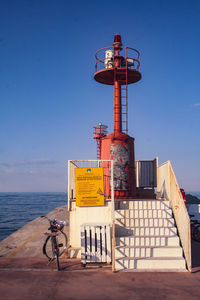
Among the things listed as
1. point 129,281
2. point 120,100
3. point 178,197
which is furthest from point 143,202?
point 120,100

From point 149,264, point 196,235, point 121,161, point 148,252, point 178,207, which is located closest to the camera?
point 149,264

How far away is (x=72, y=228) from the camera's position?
10203 mm

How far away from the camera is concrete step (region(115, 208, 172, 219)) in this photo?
10.3 m

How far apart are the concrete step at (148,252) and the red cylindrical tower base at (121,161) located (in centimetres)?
476

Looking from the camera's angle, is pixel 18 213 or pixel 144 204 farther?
pixel 18 213

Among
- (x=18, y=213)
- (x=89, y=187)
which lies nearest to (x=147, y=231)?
(x=89, y=187)

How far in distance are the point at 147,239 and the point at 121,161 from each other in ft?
16.5

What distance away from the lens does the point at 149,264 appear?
324 inches

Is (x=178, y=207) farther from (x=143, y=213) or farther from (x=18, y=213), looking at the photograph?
(x=18, y=213)

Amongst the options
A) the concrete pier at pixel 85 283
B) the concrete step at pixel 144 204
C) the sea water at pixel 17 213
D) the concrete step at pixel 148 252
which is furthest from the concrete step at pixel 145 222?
the sea water at pixel 17 213

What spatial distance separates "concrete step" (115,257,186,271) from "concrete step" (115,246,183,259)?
0.29 metres

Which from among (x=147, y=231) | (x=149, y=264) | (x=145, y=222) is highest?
(x=145, y=222)

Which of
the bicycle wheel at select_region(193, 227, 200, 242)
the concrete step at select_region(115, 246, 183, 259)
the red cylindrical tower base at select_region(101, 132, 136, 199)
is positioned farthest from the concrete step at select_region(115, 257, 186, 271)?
the red cylindrical tower base at select_region(101, 132, 136, 199)

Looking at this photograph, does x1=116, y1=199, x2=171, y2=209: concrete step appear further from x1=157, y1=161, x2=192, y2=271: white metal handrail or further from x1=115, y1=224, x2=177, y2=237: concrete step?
x1=115, y1=224, x2=177, y2=237: concrete step
